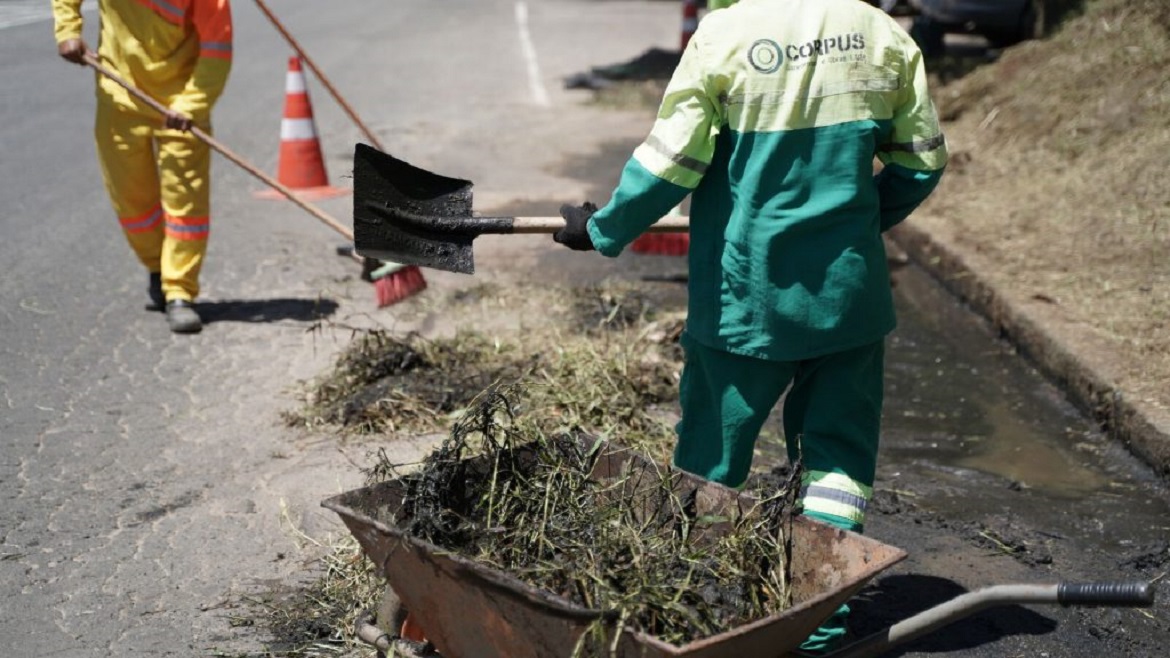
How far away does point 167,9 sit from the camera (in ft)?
19.3

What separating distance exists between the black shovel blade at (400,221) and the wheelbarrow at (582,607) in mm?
916

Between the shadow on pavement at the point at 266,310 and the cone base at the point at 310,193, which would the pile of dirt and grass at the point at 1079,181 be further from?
the cone base at the point at 310,193

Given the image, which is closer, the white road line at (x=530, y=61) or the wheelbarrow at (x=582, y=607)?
the wheelbarrow at (x=582, y=607)

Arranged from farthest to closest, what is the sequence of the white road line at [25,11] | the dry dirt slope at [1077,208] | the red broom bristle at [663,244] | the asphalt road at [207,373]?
the white road line at [25,11]
the red broom bristle at [663,244]
the dry dirt slope at [1077,208]
the asphalt road at [207,373]

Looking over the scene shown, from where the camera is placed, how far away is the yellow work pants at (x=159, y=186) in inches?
238

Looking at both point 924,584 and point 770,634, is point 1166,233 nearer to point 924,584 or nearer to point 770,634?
point 924,584

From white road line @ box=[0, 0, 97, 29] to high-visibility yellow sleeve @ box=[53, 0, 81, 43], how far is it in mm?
9790

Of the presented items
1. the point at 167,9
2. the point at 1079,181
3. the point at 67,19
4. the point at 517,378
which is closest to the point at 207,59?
the point at 167,9

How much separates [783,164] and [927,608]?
58.6 inches

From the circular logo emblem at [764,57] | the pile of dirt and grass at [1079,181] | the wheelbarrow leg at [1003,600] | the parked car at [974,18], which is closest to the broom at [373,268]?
the pile of dirt and grass at [1079,181]

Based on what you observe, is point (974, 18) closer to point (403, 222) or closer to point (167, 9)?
point (167, 9)

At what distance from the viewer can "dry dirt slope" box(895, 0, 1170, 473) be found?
560 centimetres

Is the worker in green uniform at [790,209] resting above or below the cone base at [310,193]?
above

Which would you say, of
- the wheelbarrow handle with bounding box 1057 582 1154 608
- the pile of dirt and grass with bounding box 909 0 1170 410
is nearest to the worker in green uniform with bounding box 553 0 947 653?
the wheelbarrow handle with bounding box 1057 582 1154 608
